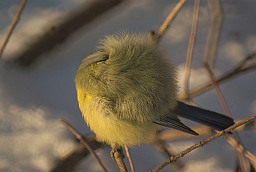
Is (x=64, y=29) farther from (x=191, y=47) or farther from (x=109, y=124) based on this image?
(x=109, y=124)

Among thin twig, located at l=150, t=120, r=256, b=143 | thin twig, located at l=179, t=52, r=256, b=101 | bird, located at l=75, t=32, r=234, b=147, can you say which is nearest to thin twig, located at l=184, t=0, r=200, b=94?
thin twig, located at l=179, t=52, r=256, b=101

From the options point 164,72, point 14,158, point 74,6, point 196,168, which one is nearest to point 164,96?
point 164,72

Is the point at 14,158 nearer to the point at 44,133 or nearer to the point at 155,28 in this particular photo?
the point at 44,133

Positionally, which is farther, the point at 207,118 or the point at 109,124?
the point at 207,118

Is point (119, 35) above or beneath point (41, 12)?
beneath

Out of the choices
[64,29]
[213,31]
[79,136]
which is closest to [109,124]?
[79,136]

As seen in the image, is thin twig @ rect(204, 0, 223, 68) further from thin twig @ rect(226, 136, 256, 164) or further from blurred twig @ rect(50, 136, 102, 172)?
blurred twig @ rect(50, 136, 102, 172)
